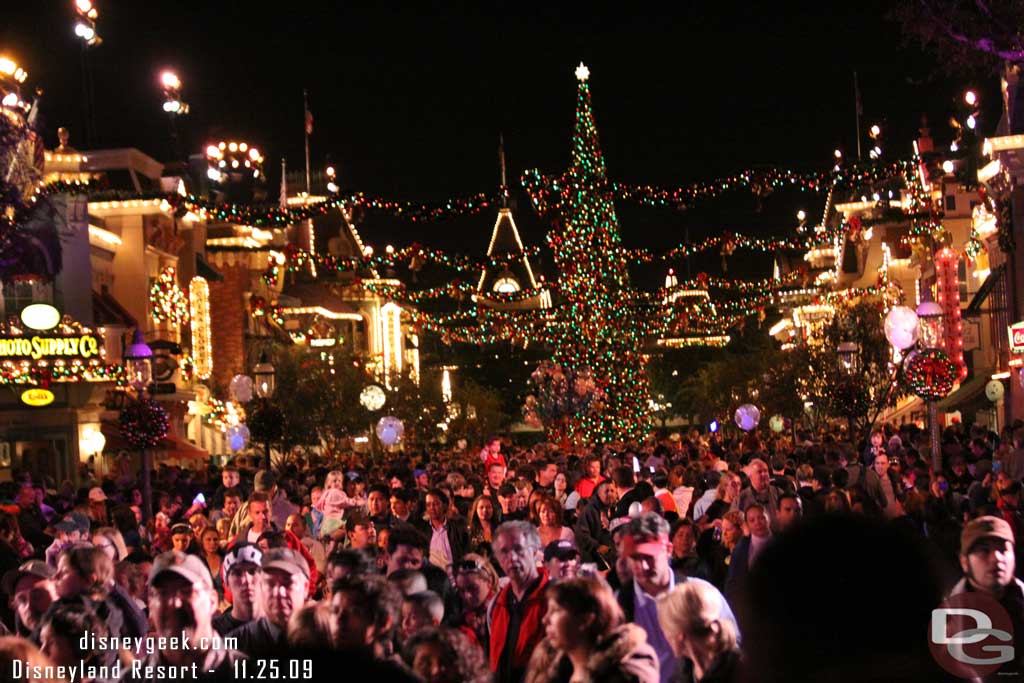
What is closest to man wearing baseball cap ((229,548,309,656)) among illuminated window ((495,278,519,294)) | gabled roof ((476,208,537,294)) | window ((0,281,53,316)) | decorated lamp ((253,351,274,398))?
decorated lamp ((253,351,274,398))

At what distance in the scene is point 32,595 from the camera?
27.9 ft

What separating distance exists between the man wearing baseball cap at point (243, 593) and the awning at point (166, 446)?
1349 inches

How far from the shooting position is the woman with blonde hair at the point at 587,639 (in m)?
5.70

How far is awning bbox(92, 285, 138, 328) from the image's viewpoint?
43.3 metres

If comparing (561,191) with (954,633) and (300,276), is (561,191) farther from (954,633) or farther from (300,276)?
(300,276)

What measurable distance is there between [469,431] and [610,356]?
21.8 meters

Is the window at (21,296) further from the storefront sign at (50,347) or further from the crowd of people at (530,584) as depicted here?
the crowd of people at (530,584)

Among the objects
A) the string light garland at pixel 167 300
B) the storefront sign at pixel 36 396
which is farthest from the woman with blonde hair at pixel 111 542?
the string light garland at pixel 167 300

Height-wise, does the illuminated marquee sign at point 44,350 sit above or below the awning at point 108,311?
below

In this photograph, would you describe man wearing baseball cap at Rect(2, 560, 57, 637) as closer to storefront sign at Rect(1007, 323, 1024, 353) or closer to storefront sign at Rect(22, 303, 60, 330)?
storefront sign at Rect(1007, 323, 1024, 353)

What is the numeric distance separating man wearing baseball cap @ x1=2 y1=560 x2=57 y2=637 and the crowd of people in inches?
0.5

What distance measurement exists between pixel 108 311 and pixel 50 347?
8.82 m

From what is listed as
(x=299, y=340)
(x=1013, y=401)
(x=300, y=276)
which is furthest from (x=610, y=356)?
(x=300, y=276)

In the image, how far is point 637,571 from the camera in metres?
7.50
